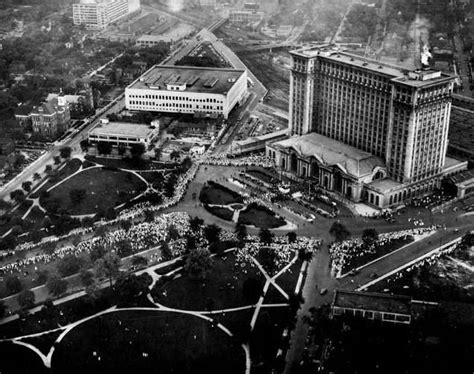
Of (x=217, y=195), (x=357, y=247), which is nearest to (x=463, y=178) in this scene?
(x=357, y=247)

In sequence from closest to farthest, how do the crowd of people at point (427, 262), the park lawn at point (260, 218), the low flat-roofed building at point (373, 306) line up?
the low flat-roofed building at point (373, 306) < the crowd of people at point (427, 262) < the park lawn at point (260, 218)

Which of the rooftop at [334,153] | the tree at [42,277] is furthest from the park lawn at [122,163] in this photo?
the tree at [42,277]

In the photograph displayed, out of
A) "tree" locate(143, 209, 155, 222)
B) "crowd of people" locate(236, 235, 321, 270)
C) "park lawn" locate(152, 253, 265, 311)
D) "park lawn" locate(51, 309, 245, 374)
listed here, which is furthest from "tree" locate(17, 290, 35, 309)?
"crowd of people" locate(236, 235, 321, 270)

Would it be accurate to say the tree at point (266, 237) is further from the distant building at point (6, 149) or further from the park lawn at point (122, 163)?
the distant building at point (6, 149)

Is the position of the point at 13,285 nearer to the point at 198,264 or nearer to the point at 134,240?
the point at 134,240

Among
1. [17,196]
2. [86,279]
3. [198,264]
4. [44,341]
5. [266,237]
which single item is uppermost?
[198,264]

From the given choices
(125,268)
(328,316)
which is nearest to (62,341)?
(125,268)
